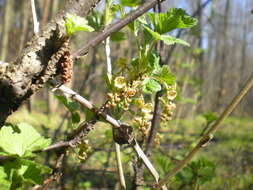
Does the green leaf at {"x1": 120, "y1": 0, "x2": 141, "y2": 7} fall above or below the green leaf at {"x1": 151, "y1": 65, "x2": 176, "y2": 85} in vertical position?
above

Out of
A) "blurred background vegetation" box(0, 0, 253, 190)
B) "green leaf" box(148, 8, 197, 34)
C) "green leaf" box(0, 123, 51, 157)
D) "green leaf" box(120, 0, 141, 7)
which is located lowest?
"blurred background vegetation" box(0, 0, 253, 190)

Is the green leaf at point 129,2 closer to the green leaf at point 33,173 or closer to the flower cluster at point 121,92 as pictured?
the flower cluster at point 121,92

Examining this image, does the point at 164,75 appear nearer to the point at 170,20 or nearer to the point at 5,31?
the point at 170,20

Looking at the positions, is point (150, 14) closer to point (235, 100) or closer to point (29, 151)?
point (235, 100)

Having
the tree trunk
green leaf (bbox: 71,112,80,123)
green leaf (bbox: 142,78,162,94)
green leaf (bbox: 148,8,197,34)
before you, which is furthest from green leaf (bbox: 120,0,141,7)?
the tree trunk

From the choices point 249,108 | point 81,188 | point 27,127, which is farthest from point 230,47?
point 27,127

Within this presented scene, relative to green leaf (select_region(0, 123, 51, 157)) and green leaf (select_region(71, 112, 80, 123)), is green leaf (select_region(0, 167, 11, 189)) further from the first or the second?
green leaf (select_region(71, 112, 80, 123))

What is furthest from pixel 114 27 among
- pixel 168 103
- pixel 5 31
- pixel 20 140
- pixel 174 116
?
pixel 5 31
